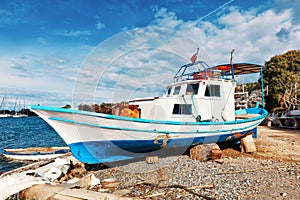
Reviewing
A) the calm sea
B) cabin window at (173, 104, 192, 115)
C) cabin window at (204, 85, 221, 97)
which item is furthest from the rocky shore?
the calm sea

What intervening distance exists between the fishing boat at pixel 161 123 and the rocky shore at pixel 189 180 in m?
0.81

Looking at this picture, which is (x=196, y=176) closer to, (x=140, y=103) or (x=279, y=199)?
(x=279, y=199)

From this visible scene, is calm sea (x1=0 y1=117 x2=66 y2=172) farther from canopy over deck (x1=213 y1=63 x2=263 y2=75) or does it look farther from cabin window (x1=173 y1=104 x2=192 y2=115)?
canopy over deck (x1=213 y1=63 x2=263 y2=75)

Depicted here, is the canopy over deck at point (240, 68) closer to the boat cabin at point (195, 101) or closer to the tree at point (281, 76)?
the boat cabin at point (195, 101)

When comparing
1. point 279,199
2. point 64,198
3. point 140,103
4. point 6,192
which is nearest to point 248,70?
point 140,103

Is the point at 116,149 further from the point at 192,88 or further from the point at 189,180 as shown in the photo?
the point at 192,88

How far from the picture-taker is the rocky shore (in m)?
5.07

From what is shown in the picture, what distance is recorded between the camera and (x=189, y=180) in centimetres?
609

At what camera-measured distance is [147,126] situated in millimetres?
7375

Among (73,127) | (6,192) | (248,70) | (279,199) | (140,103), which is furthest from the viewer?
(248,70)

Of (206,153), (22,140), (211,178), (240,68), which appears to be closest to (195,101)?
(206,153)

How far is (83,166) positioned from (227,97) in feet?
24.0

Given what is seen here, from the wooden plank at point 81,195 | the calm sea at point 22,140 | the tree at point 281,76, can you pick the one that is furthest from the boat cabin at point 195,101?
the tree at point 281,76

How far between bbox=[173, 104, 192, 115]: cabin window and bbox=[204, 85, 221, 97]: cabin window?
1218 mm
